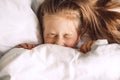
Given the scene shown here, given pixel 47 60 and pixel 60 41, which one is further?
pixel 60 41

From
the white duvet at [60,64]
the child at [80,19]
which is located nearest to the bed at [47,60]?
the white duvet at [60,64]

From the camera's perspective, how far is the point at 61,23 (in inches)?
41.3

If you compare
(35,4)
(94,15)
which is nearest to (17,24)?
(35,4)

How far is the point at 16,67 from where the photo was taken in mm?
854

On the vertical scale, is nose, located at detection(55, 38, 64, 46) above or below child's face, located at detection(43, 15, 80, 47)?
below

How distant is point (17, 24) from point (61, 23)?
16cm

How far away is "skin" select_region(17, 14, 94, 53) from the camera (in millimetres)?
1048

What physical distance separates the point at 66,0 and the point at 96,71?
1.10ft

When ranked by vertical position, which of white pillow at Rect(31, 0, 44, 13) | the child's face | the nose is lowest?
the nose

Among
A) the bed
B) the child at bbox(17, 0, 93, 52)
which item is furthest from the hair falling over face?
the bed

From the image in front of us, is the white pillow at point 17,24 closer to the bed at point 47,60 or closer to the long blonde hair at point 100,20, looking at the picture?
the bed at point 47,60

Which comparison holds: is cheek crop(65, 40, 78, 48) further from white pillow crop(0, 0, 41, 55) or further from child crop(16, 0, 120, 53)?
white pillow crop(0, 0, 41, 55)

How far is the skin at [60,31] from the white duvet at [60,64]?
104mm

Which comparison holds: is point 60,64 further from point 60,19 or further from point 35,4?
point 35,4
